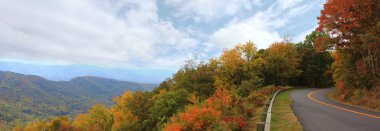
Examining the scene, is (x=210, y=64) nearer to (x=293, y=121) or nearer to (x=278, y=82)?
(x=278, y=82)

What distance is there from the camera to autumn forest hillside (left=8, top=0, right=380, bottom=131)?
13180 millimetres

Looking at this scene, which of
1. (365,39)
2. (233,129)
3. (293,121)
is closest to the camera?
(233,129)

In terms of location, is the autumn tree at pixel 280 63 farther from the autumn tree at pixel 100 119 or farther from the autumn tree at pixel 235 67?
the autumn tree at pixel 100 119

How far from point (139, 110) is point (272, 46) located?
33751mm

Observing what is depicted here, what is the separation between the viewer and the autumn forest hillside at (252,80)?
1318cm

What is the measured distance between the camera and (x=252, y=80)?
27406 millimetres

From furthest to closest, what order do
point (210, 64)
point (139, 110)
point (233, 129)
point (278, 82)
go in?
point (278, 82) → point (210, 64) → point (139, 110) → point (233, 129)

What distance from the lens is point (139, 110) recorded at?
150ft

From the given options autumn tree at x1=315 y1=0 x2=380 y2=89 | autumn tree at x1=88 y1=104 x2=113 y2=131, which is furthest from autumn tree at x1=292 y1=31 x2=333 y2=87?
autumn tree at x1=88 y1=104 x2=113 y2=131

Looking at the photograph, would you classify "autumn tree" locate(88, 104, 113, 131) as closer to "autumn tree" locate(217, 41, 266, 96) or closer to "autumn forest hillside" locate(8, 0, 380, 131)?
"autumn forest hillside" locate(8, 0, 380, 131)

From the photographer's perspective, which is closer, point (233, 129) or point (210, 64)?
point (233, 129)

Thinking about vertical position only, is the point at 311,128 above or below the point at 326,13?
below

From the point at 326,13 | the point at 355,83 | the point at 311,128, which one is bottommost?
the point at 311,128

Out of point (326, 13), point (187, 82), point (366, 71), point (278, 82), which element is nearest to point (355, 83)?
point (366, 71)
